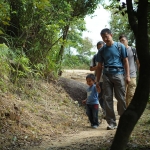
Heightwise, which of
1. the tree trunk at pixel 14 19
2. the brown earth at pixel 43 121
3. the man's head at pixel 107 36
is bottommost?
the brown earth at pixel 43 121

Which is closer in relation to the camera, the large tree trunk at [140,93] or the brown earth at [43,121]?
the large tree trunk at [140,93]

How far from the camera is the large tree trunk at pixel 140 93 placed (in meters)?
2.62

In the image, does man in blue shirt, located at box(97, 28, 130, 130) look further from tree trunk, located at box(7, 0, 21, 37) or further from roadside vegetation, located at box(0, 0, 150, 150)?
tree trunk, located at box(7, 0, 21, 37)

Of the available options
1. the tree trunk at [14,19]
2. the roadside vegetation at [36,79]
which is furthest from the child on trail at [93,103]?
the tree trunk at [14,19]

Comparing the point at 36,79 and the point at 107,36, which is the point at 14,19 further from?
the point at 107,36

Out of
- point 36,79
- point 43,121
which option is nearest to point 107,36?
point 43,121

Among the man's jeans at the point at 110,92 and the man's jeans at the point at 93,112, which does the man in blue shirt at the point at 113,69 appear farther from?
the man's jeans at the point at 93,112

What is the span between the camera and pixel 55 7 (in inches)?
308

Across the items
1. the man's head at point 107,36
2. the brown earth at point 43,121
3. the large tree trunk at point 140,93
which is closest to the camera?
the large tree trunk at point 140,93

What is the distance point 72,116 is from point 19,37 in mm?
2578

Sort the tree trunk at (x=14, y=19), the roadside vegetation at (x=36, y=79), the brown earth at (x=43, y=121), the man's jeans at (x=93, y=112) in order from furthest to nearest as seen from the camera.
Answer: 1. the tree trunk at (x=14, y=19)
2. the man's jeans at (x=93, y=112)
3. the roadside vegetation at (x=36, y=79)
4. the brown earth at (x=43, y=121)

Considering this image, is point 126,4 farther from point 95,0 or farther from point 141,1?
point 95,0

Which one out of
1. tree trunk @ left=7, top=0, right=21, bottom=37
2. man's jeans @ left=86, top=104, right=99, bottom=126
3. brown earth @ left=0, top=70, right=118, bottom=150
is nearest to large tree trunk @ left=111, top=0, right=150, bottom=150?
brown earth @ left=0, top=70, right=118, bottom=150

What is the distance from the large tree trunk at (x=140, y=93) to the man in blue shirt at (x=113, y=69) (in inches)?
101
